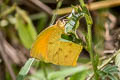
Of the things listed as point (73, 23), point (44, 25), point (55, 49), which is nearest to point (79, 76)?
Result: point (55, 49)

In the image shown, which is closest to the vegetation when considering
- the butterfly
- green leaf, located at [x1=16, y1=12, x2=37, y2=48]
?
green leaf, located at [x1=16, y1=12, x2=37, y2=48]

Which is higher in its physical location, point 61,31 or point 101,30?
point 61,31

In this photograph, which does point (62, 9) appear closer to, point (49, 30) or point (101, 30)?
point (101, 30)

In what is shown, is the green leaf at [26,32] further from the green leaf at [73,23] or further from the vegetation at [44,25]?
the green leaf at [73,23]

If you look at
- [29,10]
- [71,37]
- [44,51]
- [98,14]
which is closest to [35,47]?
[44,51]

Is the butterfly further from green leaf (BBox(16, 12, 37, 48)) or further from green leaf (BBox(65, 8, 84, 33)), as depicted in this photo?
green leaf (BBox(16, 12, 37, 48))

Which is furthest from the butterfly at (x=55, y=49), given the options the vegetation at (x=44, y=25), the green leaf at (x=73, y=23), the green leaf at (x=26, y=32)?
the green leaf at (x=26, y=32)

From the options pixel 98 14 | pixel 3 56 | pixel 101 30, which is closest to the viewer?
pixel 3 56
